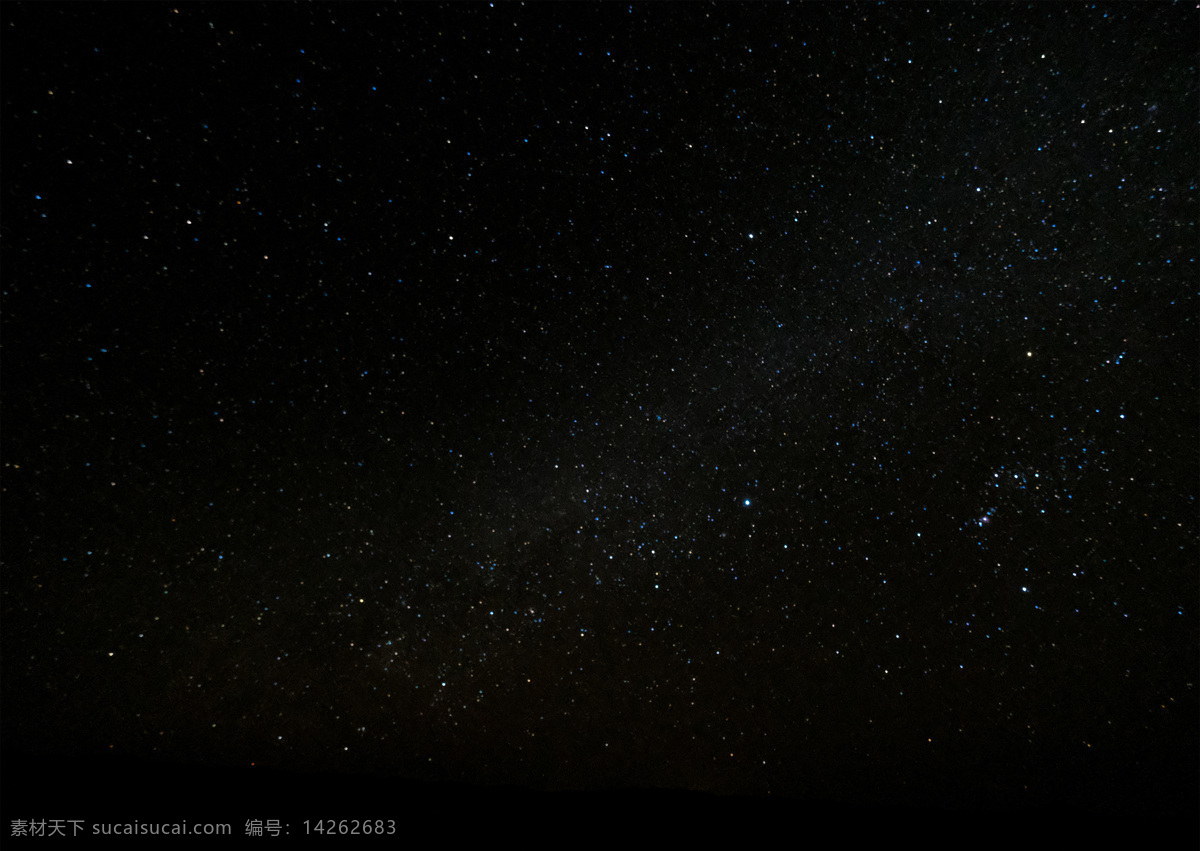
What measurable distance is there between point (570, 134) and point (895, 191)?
31cm

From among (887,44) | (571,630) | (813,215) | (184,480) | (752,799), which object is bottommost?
(752,799)

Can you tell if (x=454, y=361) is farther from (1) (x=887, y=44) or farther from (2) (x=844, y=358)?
(1) (x=887, y=44)

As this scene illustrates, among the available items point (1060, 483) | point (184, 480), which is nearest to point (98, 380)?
point (184, 480)

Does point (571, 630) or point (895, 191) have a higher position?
point (895, 191)

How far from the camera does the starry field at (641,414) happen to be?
1.89ft

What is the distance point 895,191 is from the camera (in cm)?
59

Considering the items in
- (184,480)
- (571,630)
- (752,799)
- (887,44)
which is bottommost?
(752,799)

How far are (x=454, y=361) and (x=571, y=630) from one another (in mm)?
285

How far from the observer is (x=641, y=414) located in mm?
603

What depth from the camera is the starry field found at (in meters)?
0.58

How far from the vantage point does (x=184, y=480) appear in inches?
23.1

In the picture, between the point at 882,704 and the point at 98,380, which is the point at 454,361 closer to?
the point at 98,380

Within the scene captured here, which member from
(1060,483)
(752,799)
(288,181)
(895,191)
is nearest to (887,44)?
(895,191)

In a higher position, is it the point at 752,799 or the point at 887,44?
the point at 887,44
